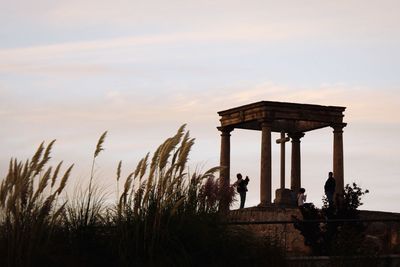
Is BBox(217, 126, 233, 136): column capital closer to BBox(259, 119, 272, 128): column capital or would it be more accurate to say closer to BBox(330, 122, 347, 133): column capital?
BBox(259, 119, 272, 128): column capital

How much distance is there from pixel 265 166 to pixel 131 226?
91.7 feet

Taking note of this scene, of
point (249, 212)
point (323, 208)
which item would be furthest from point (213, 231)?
point (249, 212)

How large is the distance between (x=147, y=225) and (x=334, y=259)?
415 centimetres

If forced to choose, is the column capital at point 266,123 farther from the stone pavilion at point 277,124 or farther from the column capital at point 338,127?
the column capital at point 338,127

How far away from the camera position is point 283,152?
46.0 meters

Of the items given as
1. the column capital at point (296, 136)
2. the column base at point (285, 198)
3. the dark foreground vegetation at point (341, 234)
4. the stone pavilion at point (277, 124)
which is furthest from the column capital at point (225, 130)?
the dark foreground vegetation at point (341, 234)

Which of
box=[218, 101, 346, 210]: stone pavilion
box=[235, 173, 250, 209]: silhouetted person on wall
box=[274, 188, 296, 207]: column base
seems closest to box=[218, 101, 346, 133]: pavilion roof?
box=[218, 101, 346, 210]: stone pavilion

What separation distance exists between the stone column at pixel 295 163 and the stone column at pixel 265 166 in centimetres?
412

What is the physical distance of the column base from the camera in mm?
43959

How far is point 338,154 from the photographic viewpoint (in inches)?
1831

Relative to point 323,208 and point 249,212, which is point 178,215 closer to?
point 323,208

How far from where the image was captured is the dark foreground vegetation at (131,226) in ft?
55.1

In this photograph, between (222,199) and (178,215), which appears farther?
(222,199)

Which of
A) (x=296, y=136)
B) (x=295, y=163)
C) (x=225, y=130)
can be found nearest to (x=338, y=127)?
(x=296, y=136)
